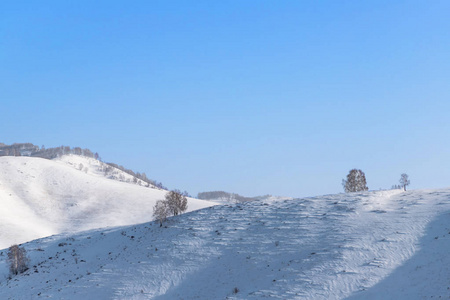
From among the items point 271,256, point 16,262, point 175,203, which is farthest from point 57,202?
point 271,256

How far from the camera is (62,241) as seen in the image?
43.0m

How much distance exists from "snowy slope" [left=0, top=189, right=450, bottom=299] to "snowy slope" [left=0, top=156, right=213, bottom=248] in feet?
135

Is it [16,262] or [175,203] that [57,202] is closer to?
[175,203]

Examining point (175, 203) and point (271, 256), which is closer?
point (271, 256)

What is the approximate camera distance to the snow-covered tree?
59.2 m

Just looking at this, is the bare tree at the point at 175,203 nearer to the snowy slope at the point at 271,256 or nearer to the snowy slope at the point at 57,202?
the snowy slope at the point at 271,256

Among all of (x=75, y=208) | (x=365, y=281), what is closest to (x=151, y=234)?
(x=365, y=281)

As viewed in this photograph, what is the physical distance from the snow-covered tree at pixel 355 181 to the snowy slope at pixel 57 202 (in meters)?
44.8

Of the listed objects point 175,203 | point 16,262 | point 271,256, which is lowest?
point 16,262

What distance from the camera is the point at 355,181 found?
5934cm

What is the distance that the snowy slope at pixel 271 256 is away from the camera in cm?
2298

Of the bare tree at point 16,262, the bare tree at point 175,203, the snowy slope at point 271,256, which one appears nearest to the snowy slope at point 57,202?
the bare tree at point 16,262

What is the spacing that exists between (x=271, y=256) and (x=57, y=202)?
84.7 metres

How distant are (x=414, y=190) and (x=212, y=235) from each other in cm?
2336
